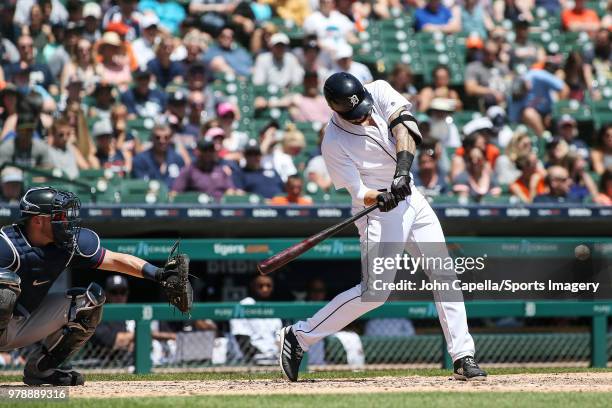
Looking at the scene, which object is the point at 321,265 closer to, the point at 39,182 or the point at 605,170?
the point at 39,182

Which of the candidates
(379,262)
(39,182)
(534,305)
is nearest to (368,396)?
(379,262)

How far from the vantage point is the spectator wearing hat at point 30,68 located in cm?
1222

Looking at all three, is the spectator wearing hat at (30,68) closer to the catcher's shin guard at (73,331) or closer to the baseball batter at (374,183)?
the catcher's shin guard at (73,331)

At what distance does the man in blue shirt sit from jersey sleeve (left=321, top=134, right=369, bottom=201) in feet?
13.1

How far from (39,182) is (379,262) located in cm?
393

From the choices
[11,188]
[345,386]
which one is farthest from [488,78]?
[345,386]

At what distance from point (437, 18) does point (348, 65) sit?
94.6 inches

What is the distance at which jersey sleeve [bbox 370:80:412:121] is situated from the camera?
6918 millimetres

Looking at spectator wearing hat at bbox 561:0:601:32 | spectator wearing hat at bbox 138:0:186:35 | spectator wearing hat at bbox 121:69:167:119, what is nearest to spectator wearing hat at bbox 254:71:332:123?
spectator wearing hat at bbox 121:69:167:119

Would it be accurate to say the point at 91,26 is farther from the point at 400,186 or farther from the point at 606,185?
the point at 400,186

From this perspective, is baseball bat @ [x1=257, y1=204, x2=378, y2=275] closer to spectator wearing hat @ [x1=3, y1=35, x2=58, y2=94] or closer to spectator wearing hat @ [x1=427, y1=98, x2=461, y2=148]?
spectator wearing hat @ [x1=427, y1=98, x2=461, y2=148]

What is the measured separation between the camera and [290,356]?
712 cm

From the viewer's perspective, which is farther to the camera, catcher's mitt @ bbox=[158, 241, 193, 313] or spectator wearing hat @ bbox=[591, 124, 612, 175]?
spectator wearing hat @ bbox=[591, 124, 612, 175]

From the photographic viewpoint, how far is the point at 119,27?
13.3m
